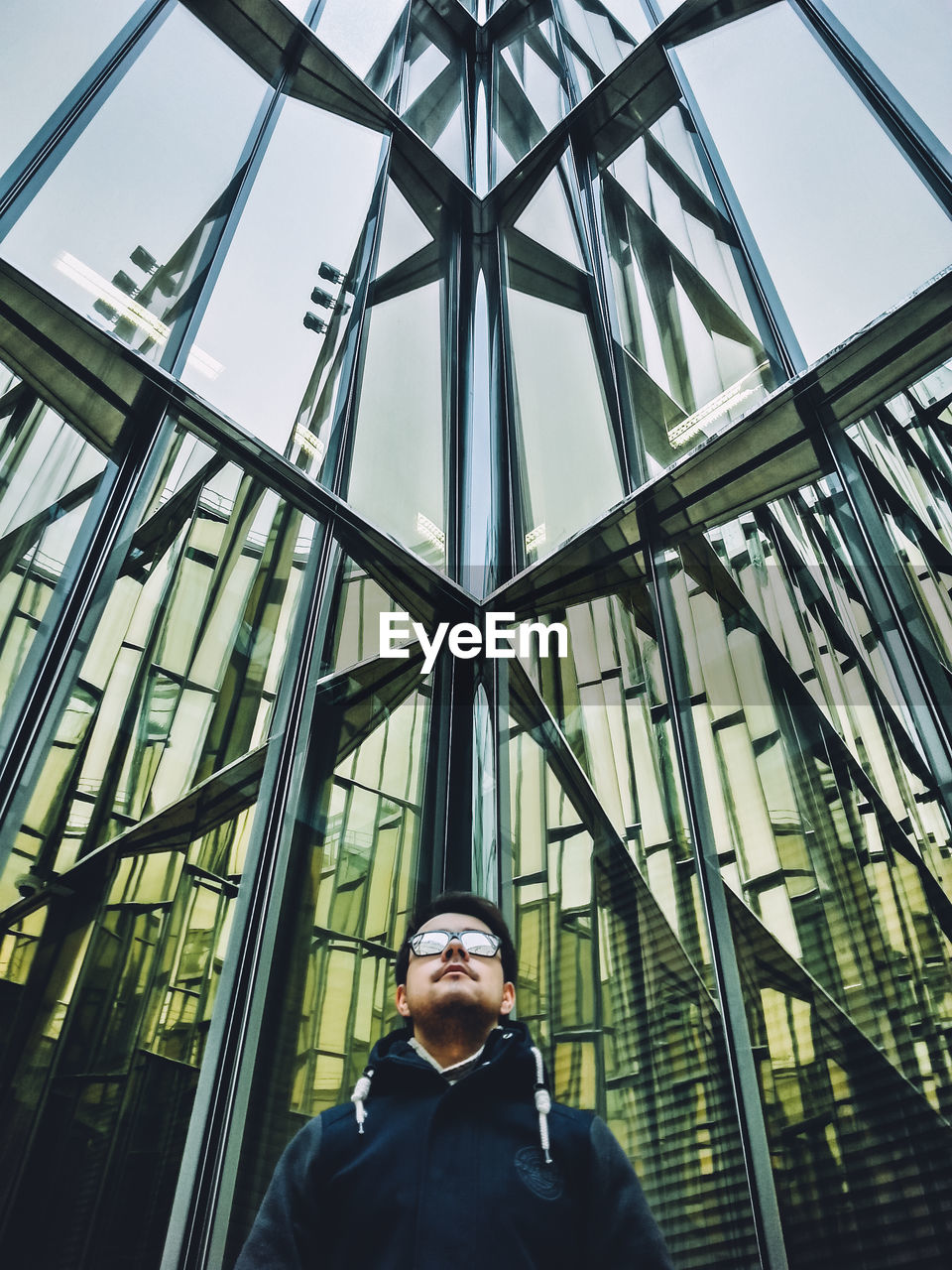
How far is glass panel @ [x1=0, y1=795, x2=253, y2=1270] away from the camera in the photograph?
3.29 meters

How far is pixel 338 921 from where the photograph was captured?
193 inches

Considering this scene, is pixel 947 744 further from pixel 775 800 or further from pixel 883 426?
A: pixel 883 426

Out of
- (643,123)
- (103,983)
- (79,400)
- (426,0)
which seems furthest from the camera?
(426,0)

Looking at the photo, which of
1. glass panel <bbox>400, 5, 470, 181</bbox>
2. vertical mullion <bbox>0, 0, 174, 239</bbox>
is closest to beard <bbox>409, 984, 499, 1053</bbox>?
vertical mullion <bbox>0, 0, 174, 239</bbox>

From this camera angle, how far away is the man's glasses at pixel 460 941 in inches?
119

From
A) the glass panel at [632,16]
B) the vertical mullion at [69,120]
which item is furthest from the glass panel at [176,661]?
the glass panel at [632,16]

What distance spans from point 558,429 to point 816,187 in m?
2.55

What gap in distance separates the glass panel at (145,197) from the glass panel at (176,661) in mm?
895

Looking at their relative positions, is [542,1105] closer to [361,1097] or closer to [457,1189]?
[457,1189]

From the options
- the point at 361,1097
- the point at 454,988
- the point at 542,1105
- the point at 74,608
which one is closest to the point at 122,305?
the point at 74,608

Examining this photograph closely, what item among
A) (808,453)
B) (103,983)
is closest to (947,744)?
(808,453)

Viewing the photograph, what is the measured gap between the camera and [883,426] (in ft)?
15.6

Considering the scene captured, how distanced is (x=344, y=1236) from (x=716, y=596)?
12.7 feet

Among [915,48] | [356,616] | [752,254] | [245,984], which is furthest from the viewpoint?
[356,616]
